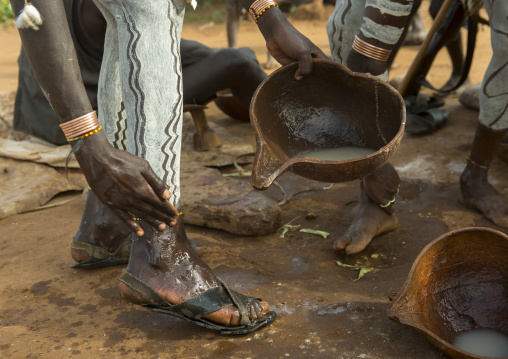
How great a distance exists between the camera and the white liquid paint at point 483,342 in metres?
1.79

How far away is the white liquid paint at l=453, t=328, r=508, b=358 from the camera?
5.88ft

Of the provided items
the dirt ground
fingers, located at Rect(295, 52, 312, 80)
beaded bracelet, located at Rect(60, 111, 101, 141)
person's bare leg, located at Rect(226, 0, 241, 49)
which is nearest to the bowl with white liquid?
the dirt ground

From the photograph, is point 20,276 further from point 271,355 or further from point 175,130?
point 271,355

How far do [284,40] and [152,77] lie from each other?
558 millimetres

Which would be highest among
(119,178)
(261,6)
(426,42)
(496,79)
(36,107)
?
(261,6)

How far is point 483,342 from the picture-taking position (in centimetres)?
186

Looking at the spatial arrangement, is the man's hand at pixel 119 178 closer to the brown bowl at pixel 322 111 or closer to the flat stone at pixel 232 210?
the brown bowl at pixel 322 111

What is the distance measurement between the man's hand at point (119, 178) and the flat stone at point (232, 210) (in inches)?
41.9

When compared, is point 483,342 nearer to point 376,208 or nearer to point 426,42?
point 376,208

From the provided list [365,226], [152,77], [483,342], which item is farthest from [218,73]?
[483,342]

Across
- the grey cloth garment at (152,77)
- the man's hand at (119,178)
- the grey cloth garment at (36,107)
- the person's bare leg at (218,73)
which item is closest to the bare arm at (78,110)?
the man's hand at (119,178)

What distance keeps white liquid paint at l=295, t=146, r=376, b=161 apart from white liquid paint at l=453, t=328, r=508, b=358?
0.72 metres

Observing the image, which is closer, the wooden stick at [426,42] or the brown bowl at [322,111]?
the brown bowl at [322,111]

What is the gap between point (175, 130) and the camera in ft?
6.22
